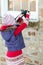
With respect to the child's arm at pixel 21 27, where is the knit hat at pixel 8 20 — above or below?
above

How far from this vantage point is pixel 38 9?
2.16 meters

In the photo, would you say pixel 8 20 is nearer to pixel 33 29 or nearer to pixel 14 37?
pixel 14 37

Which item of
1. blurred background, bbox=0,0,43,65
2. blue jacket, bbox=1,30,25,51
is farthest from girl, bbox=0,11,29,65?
blurred background, bbox=0,0,43,65

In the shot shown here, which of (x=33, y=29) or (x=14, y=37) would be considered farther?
(x=33, y=29)

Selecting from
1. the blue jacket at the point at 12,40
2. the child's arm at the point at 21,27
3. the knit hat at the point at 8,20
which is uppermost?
the knit hat at the point at 8,20

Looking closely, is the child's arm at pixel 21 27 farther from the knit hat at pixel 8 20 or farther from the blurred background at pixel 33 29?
the blurred background at pixel 33 29

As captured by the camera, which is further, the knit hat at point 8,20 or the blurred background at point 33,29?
the blurred background at point 33,29

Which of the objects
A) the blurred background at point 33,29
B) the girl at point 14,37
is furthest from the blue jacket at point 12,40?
the blurred background at point 33,29

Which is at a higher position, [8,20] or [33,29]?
[8,20]

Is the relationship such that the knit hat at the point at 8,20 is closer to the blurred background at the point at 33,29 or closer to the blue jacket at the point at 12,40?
the blue jacket at the point at 12,40

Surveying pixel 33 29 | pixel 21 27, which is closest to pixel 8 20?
pixel 21 27

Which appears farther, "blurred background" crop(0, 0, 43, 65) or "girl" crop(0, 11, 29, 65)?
"blurred background" crop(0, 0, 43, 65)

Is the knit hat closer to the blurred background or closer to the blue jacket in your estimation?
the blue jacket

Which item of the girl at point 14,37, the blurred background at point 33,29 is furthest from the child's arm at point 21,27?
the blurred background at point 33,29
